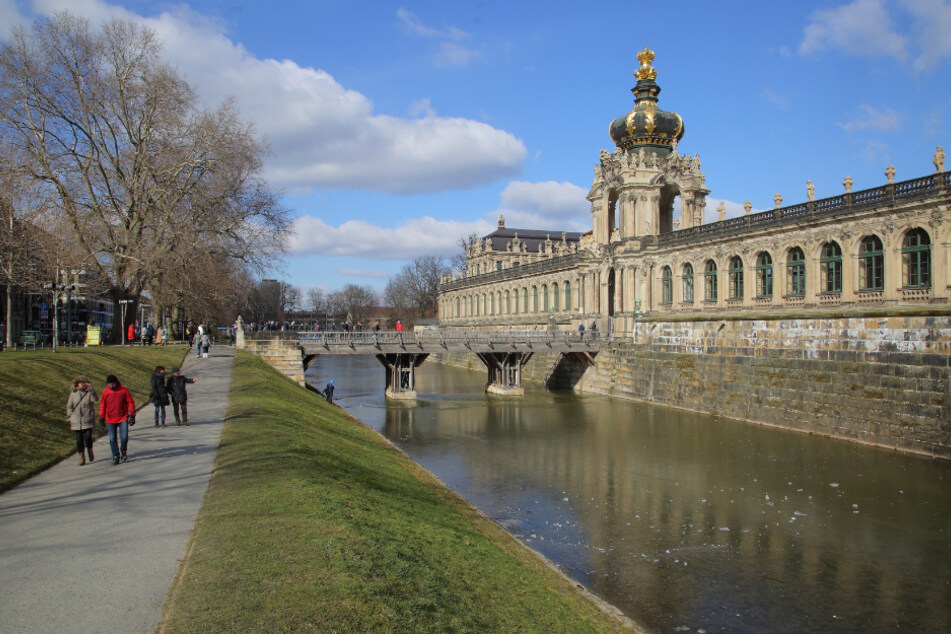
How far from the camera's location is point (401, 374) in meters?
45.7

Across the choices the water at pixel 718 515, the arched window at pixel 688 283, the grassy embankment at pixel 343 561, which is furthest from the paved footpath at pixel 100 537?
the arched window at pixel 688 283

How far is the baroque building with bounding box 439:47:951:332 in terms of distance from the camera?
1219 inches

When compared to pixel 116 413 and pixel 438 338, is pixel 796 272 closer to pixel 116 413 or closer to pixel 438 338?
pixel 438 338

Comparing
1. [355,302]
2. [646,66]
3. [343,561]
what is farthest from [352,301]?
[343,561]

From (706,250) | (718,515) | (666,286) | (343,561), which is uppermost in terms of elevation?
(706,250)

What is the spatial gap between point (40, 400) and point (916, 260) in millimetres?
33358

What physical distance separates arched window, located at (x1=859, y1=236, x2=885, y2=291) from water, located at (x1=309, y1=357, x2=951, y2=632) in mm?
8715

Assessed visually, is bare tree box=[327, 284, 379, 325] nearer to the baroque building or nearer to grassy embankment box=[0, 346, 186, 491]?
the baroque building

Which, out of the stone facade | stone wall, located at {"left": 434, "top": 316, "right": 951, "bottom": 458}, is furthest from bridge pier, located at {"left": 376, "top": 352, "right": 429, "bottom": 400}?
stone wall, located at {"left": 434, "top": 316, "right": 951, "bottom": 458}

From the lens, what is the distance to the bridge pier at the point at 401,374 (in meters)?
45.3

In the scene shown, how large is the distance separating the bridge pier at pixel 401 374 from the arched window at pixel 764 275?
2072 centimetres

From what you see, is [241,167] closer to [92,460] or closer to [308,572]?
[92,460]

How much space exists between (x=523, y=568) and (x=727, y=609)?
3922mm

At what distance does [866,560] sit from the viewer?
50.4 feet
